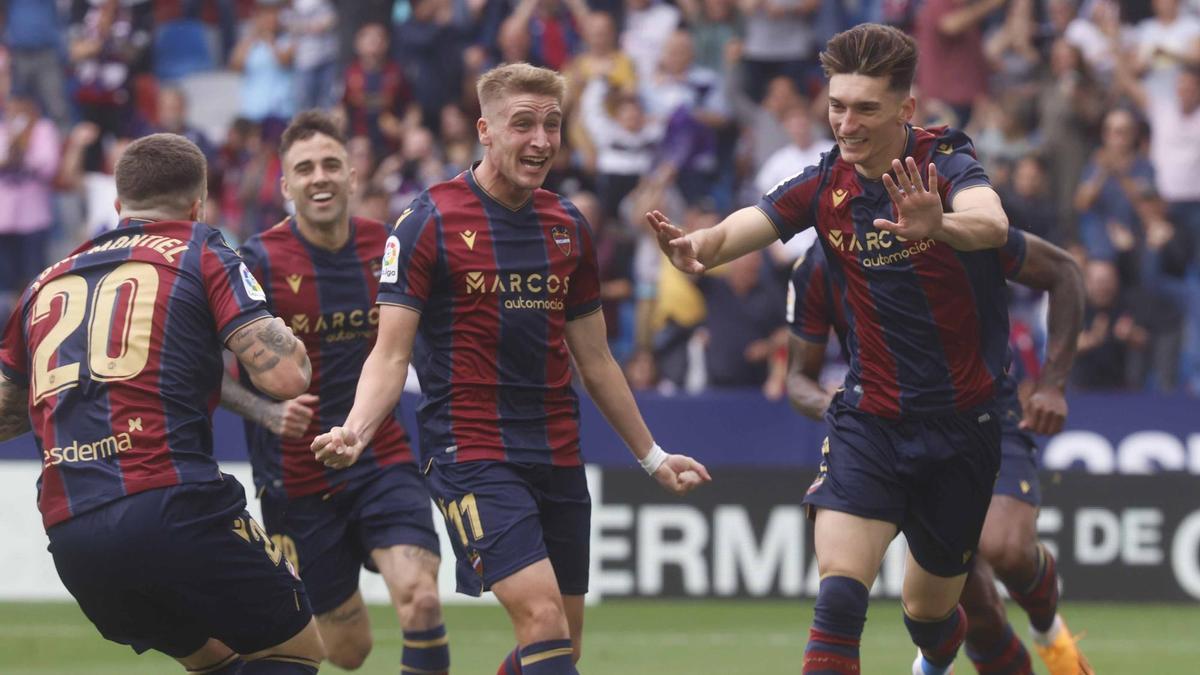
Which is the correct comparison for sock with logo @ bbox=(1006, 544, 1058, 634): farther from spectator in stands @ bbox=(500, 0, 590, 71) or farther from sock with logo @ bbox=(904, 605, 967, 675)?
spectator in stands @ bbox=(500, 0, 590, 71)

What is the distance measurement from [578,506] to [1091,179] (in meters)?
9.60

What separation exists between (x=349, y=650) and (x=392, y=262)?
2.38 metres

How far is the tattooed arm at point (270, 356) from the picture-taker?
6.32 meters

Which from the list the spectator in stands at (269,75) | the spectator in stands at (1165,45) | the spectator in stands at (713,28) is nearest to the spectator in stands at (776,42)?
the spectator in stands at (713,28)

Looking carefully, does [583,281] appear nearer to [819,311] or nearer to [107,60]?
[819,311]

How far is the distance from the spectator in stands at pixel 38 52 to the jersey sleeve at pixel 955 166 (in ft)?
43.8

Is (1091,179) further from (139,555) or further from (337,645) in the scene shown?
(139,555)

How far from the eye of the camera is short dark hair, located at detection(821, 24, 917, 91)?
680cm

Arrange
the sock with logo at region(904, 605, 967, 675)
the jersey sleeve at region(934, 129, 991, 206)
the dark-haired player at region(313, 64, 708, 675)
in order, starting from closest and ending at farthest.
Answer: the jersey sleeve at region(934, 129, 991, 206) < the dark-haired player at region(313, 64, 708, 675) < the sock with logo at region(904, 605, 967, 675)

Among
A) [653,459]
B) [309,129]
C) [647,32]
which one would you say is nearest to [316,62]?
[647,32]

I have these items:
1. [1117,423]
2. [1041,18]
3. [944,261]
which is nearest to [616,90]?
[1041,18]

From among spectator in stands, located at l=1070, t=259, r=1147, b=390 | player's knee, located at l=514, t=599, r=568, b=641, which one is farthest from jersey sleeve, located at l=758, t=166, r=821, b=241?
spectator in stands, located at l=1070, t=259, r=1147, b=390

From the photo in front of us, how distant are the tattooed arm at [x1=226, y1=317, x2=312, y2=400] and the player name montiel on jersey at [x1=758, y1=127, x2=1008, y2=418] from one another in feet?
6.32

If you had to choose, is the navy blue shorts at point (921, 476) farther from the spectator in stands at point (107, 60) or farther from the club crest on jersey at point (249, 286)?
the spectator in stands at point (107, 60)
